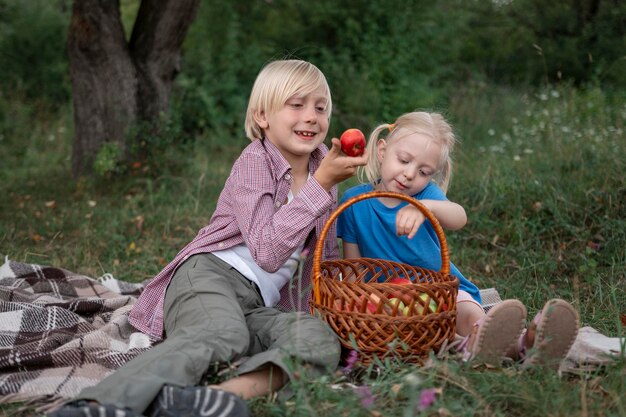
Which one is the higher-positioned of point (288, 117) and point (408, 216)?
point (288, 117)

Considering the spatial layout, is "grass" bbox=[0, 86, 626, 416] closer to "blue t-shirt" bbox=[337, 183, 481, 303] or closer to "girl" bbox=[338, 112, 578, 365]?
"girl" bbox=[338, 112, 578, 365]

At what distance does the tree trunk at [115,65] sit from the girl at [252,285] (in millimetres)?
2870

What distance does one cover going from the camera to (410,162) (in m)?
3.13

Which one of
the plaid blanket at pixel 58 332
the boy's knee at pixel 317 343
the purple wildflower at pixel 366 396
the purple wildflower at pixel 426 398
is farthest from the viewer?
the plaid blanket at pixel 58 332

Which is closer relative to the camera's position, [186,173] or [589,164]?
[589,164]

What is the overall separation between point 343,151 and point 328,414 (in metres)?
1.04

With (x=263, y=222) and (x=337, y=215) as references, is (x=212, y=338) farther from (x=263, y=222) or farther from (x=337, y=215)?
(x=337, y=215)

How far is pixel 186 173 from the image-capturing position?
5.99 meters

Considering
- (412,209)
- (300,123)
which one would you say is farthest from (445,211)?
(300,123)

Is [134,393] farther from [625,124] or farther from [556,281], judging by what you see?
[625,124]

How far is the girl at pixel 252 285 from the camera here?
2291 millimetres

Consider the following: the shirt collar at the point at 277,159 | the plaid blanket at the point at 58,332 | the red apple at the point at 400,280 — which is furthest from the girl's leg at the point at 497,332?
the plaid blanket at the point at 58,332

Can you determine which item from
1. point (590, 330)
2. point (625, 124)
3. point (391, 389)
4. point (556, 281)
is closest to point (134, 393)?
point (391, 389)

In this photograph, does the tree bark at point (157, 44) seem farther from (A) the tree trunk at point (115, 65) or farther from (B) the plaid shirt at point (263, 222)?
(B) the plaid shirt at point (263, 222)
